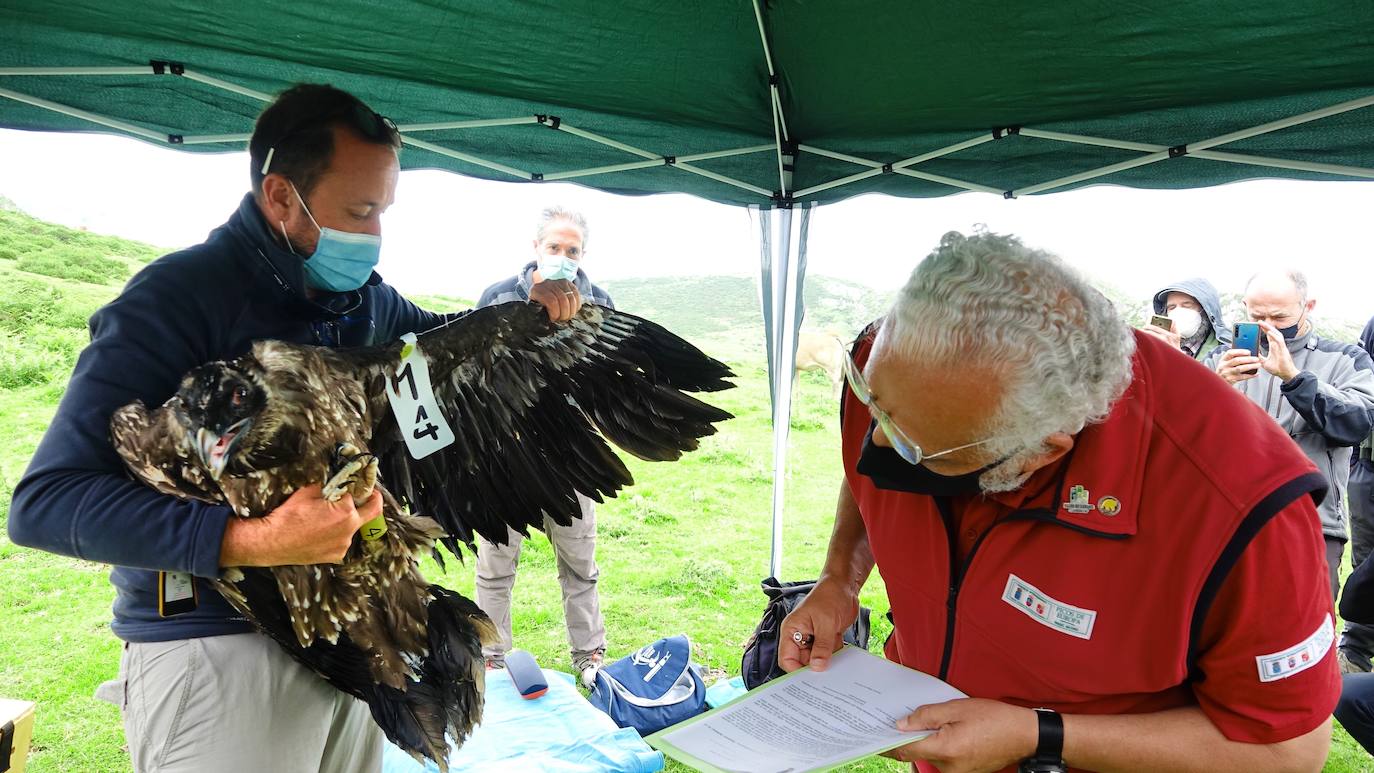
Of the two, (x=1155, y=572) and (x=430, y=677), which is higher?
(x=1155, y=572)

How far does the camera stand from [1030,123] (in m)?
2.94

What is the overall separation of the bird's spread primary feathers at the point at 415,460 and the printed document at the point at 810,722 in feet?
2.17

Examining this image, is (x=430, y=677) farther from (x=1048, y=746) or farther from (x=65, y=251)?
(x=65, y=251)

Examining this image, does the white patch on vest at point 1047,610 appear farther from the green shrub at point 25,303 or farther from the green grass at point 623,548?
the green shrub at point 25,303

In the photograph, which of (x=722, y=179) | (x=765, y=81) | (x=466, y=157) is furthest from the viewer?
(x=722, y=179)

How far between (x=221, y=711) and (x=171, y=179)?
6.48m

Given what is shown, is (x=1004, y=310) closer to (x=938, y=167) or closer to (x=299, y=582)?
(x=299, y=582)

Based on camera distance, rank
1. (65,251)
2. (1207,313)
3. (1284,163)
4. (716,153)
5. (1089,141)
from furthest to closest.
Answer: (65,251) → (1207,313) → (716,153) → (1089,141) → (1284,163)

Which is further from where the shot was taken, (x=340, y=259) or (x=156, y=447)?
(x=340, y=259)

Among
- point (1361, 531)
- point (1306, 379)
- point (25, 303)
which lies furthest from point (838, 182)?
point (25, 303)

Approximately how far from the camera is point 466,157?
3.35 metres

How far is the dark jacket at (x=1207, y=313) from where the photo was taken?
3.89m

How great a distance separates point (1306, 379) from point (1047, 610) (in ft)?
10.5

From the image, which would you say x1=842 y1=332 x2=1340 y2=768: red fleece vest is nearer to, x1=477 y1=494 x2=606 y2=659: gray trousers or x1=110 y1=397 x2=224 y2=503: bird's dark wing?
x1=110 y1=397 x2=224 y2=503: bird's dark wing
